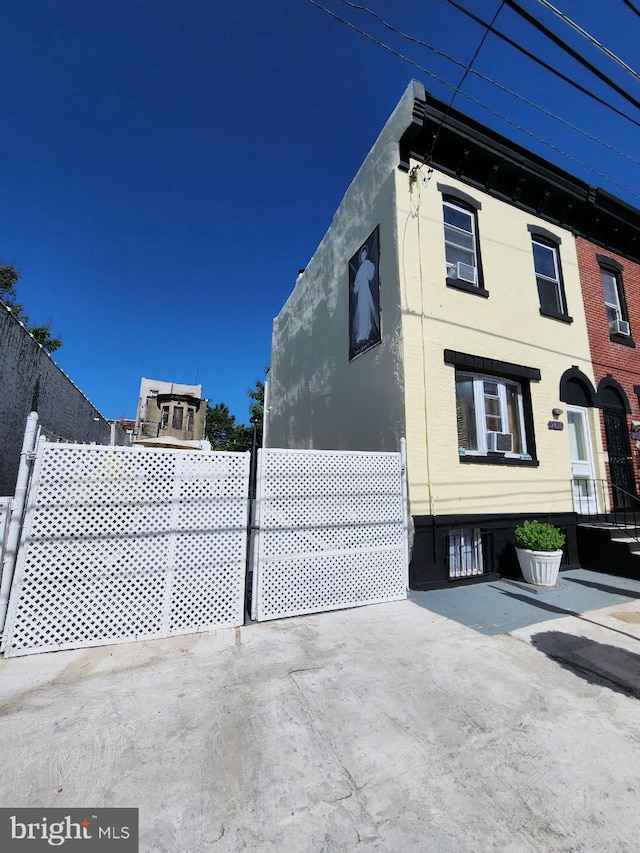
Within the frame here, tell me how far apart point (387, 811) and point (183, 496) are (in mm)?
3616

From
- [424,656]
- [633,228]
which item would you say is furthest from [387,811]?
[633,228]

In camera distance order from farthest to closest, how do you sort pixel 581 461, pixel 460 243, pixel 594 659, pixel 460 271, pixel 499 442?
pixel 581 461, pixel 460 243, pixel 460 271, pixel 499 442, pixel 594 659

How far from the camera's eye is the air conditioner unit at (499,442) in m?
7.20

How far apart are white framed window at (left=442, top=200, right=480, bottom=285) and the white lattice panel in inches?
246

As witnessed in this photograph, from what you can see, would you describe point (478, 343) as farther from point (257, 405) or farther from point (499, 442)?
point (257, 405)

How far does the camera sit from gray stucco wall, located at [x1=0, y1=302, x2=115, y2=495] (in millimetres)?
7340

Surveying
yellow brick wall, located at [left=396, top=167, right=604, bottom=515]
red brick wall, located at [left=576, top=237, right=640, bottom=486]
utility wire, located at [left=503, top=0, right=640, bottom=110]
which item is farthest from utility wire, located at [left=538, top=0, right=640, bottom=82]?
red brick wall, located at [left=576, top=237, right=640, bottom=486]

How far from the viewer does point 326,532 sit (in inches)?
213

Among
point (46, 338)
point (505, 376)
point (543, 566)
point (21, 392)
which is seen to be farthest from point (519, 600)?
point (46, 338)

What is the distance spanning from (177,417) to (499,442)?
3870 centimetres

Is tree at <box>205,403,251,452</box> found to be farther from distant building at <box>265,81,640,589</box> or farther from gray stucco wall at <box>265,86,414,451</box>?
distant building at <box>265,81,640,589</box>

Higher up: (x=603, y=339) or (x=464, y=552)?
(x=603, y=339)

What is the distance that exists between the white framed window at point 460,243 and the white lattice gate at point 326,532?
175 inches

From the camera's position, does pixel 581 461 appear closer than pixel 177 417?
Yes
